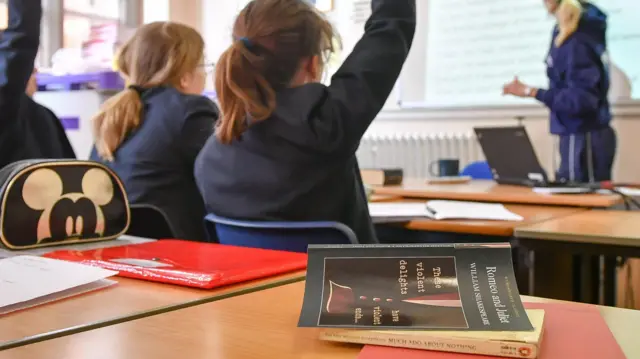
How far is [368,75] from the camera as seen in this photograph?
1.41 meters

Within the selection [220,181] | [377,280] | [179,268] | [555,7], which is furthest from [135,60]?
[555,7]

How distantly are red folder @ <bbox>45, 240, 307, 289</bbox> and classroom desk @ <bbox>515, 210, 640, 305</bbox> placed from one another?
538 mm

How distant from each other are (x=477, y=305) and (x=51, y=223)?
844 mm

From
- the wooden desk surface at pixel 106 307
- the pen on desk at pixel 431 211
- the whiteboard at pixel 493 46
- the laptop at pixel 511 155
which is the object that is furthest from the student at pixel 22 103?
the whiteboard at pixel 493 46

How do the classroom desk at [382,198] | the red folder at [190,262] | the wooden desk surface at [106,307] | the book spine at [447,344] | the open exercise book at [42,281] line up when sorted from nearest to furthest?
the book spine at [447,344] → the wooden desk surface at [106,307] → the open exercise book at [42,281] → the red folder at [190,262] → the classroom desk at [382,198]

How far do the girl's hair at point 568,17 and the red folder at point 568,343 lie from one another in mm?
2955

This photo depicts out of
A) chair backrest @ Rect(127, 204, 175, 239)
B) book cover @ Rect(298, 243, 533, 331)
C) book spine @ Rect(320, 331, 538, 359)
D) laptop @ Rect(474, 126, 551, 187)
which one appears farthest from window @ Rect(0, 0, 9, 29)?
laptop @ Rect(474, 126, 551, 187)

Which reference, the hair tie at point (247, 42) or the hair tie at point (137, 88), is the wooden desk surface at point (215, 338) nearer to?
the hair tie at point (247, 42)

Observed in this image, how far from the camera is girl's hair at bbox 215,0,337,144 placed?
4.76 feet

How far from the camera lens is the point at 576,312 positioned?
72 centimetres

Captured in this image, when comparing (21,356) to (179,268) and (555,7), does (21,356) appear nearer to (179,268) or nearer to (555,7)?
(179,268)

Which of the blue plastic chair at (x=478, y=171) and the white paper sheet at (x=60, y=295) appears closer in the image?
the white paper sheet at (x=60, y=295)

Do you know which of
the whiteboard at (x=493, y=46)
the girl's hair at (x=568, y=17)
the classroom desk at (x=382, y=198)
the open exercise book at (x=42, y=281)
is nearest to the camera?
the open exercise book at (x=42, y=281)

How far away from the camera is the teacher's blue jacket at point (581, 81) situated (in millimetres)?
3229
